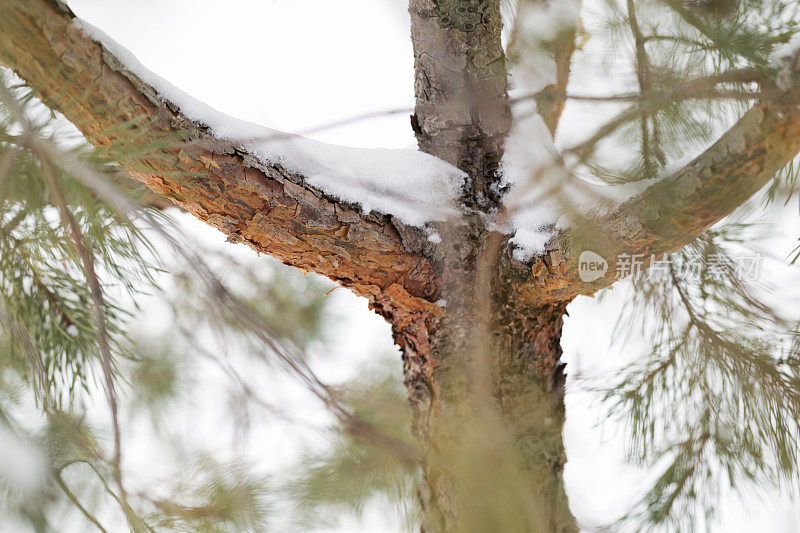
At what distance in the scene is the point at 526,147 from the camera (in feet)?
1.94

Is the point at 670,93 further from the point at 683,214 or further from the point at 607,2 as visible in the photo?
the point at 607,2

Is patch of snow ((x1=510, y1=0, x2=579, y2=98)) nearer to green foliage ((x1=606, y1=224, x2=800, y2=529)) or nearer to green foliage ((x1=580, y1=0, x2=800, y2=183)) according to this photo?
green foliage ((x1=580, y1=0, x2=800, y2=183))

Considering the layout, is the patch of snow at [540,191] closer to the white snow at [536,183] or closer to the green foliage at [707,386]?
the white snow at [536,183]

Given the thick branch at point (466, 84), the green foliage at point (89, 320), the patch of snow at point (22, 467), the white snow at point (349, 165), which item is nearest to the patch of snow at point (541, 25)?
the thick branch at point (466, 84)

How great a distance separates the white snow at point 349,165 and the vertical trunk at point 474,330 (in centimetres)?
3

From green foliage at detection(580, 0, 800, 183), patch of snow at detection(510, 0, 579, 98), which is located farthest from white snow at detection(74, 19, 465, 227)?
patch of snow at detection(510, 0, 579, 98)

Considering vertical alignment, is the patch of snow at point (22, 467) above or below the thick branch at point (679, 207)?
below

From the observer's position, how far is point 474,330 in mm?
583

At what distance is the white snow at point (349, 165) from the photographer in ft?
1.47

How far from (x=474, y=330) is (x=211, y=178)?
28cm

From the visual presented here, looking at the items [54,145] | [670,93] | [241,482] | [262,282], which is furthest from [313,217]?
[262,282]

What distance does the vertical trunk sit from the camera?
0.57 meters

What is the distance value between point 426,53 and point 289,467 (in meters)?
0.59

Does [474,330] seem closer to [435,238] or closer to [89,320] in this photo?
[435,238]
